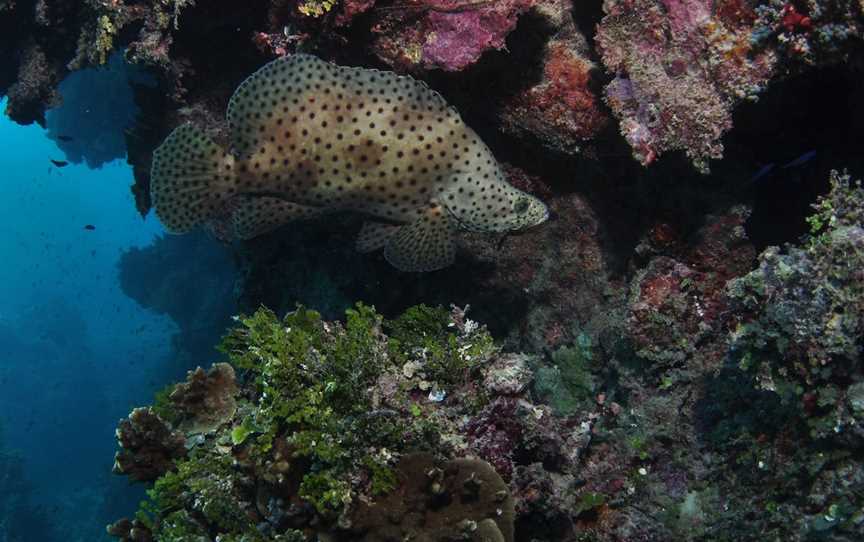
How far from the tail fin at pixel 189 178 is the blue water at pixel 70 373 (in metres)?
18.0

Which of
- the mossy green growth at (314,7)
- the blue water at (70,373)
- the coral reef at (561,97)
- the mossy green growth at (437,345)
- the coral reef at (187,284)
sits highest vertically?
the mossy green growth at (314,7)

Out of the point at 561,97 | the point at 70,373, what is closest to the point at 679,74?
the point at 561,97

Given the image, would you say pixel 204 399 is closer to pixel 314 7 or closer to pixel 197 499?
pixel 197 499

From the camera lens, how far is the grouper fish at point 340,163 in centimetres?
421

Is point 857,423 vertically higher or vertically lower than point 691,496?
higher

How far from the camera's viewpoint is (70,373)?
3728 cm

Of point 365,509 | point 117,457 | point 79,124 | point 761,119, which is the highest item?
point 761,119

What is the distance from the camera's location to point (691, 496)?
4.16 metres

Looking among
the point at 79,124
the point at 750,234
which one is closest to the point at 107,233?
the point at 79,124

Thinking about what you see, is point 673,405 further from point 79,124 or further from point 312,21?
point 79,124

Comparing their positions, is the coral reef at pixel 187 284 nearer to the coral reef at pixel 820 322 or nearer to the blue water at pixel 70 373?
the blue water at pixel 70 373

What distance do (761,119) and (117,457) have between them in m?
5.85

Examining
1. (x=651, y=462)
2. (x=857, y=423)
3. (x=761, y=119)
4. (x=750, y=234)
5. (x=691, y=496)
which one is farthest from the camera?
(x=750, y=234)

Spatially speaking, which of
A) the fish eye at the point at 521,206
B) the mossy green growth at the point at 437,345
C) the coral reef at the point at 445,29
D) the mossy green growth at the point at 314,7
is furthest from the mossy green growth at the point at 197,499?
the mossy green growth at the point at 314,7
